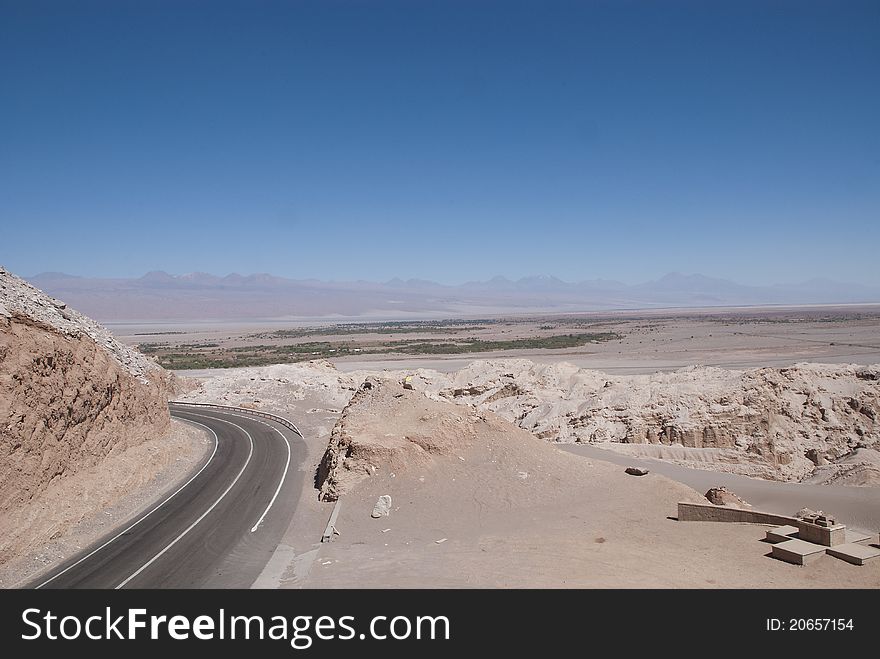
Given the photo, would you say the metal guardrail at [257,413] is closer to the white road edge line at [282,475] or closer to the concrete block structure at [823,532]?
the white road edge line at [282,475]

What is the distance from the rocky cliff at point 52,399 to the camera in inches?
669

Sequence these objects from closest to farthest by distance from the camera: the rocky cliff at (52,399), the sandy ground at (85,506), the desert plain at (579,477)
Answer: the desert plain at (579,477)
the sandy ground at (85,506)
the rocky cliff at (52,399)

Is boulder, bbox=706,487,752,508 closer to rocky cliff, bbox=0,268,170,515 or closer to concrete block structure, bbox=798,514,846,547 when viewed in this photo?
concrete block structure, bbox=798,514,846,547

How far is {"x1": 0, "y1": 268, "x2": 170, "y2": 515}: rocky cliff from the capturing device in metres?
17.0

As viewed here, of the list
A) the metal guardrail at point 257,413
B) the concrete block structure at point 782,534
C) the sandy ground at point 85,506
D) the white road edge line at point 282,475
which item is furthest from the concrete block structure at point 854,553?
the metal guardrail at point 257,413

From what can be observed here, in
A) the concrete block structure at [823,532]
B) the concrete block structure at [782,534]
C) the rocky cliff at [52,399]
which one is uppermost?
the rocky cliff at [52,399]

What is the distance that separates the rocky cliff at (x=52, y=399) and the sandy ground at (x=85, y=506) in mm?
461

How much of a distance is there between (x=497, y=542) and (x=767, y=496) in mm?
11652

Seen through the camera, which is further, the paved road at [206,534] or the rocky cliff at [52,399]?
the rocky cliff at [52,399]

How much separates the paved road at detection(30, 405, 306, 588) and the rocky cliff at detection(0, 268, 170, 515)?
304cm

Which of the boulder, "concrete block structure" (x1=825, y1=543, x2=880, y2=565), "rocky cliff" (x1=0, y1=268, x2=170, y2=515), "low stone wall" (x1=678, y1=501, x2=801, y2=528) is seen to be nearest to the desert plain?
"concrete block structure" (x1=825, y1=543, x2=880, y2=565)

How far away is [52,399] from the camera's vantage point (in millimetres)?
19266
